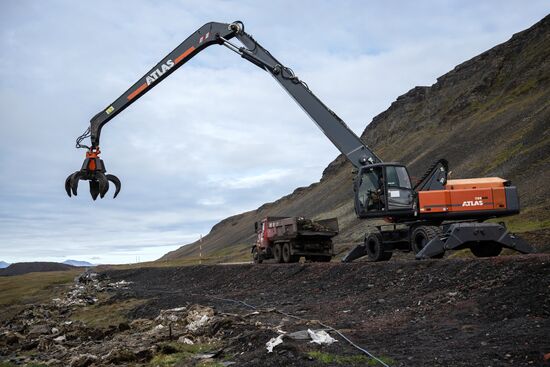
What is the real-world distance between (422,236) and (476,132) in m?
57.0

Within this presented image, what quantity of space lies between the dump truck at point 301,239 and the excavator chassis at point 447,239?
660 centimetres

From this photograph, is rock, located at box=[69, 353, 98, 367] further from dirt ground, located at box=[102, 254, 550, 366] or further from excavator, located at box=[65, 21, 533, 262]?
excavator, located at box=[65, 21, 533, 262]

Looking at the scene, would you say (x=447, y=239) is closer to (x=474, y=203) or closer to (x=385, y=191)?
(x=474, y=203)

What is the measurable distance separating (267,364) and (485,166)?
5165 centimetres

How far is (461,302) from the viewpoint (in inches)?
424

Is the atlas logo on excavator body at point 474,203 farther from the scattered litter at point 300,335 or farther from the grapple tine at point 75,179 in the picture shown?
the grapple tine at point 75,179

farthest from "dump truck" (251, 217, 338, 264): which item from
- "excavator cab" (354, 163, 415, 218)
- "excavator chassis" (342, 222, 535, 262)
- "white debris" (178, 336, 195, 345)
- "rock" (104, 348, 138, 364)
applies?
"rock" (104, 348, 138, 364)

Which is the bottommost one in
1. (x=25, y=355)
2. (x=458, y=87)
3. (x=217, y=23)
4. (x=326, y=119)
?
(x=25, y=355)

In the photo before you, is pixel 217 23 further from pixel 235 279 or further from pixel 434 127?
pixel 434 127

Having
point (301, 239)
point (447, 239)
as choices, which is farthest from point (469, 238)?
point (301, 239)

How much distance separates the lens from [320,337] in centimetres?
939

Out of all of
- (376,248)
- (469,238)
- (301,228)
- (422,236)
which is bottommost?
(376,248)

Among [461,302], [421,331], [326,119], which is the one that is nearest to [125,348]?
[421,331]

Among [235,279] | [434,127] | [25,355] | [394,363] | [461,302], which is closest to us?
[394,363]
